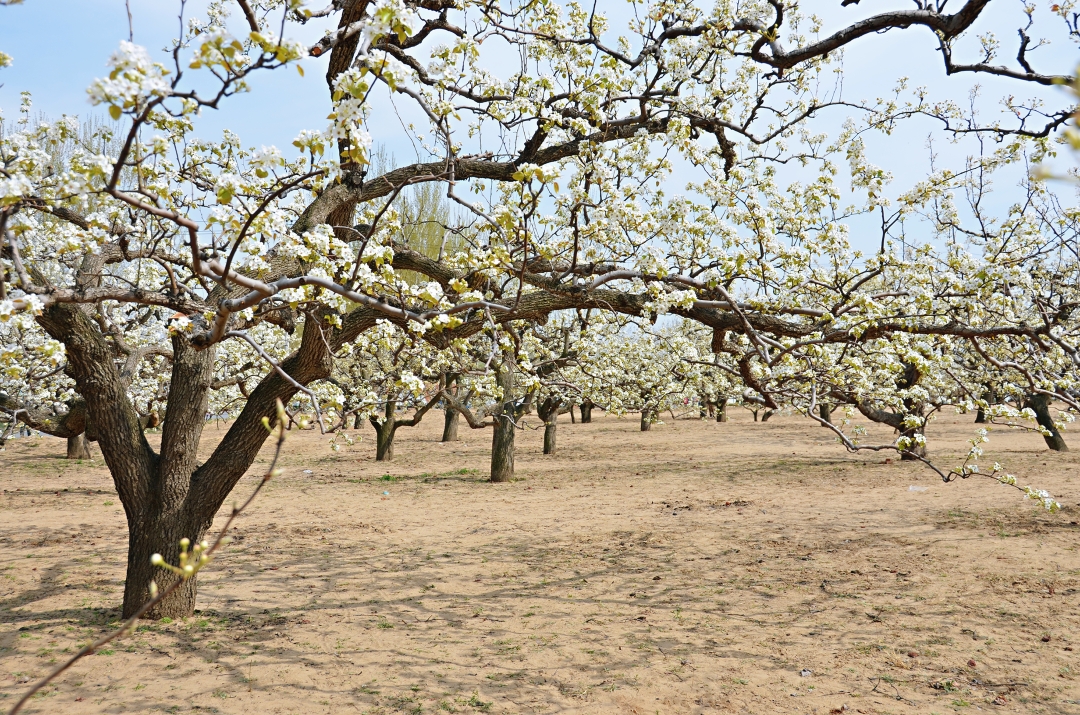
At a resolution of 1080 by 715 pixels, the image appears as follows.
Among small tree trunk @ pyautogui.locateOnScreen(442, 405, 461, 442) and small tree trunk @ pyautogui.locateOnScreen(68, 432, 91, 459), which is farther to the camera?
small tree trunk @ pyautogui.locateOnScreen(442, 405, 461, 442)

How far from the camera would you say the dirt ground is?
5.23 m

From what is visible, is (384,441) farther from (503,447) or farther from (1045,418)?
(1045,418)

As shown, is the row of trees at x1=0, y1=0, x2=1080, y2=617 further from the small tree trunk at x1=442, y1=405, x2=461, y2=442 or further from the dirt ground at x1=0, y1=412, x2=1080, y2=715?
the small tree trunk at x1=442, y1=405, x2=461, y2=442

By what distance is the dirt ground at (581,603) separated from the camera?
523 cm

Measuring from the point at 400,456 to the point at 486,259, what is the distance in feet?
54.1

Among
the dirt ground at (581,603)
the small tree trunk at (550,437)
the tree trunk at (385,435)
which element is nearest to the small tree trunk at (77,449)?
the dirt ground at (581,603)

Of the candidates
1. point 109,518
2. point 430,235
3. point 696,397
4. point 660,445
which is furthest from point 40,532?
point 660,445

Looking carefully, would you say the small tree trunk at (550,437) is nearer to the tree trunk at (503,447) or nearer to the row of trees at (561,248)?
the tree trunk at (503,447)

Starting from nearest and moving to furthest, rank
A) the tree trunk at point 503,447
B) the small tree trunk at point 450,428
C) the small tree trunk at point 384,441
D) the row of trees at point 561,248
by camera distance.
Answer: the row of trees at point 561,248
the tree trunk at point 503,447
the small tree trunk at point 384,441
the small tree trunk at point 450,428

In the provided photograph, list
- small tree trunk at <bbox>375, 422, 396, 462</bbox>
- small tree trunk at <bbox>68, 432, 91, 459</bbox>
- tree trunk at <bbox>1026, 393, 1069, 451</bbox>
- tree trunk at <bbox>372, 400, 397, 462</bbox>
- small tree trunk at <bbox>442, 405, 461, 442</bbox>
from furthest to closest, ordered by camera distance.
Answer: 1. small tree trunk at <bbox>442, 405, 461, 442</bbox>
2. small tree trunk at <bbox>68, 432, 91, 459</bbox>
3. small tree trunk at <bbox>375, 422, 396, 462</bbox>
4. tree trunk at <bbox>372, 400, 397, 462</bbox>
5. tree trunk at <bbox>1026, 393, 1069, 451</bbox>

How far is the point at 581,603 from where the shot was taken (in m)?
7.25

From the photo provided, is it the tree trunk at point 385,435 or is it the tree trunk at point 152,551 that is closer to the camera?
the tree trunk at point 152,551

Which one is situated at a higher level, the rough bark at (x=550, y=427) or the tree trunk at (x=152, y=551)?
the rough bark at (x=550, y=427)

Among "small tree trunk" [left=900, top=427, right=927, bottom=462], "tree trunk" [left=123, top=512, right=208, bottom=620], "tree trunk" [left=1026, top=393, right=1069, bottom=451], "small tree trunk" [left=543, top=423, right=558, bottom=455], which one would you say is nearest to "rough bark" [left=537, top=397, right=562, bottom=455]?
"small tree trunk" [left=543, top=423, right=558, bottom=455]
